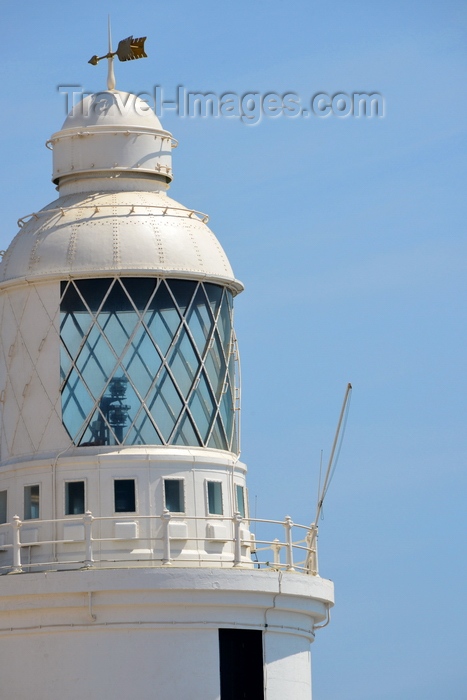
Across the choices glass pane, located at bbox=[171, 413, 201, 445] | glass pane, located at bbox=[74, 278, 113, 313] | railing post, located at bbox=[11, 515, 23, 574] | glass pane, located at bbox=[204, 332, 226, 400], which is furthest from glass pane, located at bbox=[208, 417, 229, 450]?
railing post, located at bbox=[11, 515, 23, 574]

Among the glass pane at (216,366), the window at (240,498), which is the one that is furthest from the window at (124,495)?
the glass pane at (216,366)

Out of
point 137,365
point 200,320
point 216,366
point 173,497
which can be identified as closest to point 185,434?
point 173,497

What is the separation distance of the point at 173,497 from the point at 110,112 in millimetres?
8992

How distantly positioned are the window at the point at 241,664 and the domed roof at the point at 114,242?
26.3 feet

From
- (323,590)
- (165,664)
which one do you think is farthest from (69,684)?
(323,590)

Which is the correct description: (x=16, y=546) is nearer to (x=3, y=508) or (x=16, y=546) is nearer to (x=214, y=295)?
(x=3, y=508)

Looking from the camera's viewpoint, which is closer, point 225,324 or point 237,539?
point 237,539

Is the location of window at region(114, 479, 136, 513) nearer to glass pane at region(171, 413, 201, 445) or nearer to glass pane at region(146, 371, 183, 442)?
glass pane at region(146, 371, 183, 442)

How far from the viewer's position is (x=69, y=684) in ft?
162

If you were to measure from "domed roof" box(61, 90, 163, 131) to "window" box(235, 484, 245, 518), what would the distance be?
330 inches

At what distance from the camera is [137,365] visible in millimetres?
51719

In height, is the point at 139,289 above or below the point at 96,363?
above

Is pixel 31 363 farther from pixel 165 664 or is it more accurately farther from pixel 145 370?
pixel 165 664

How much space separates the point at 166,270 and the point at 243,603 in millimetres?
7530
